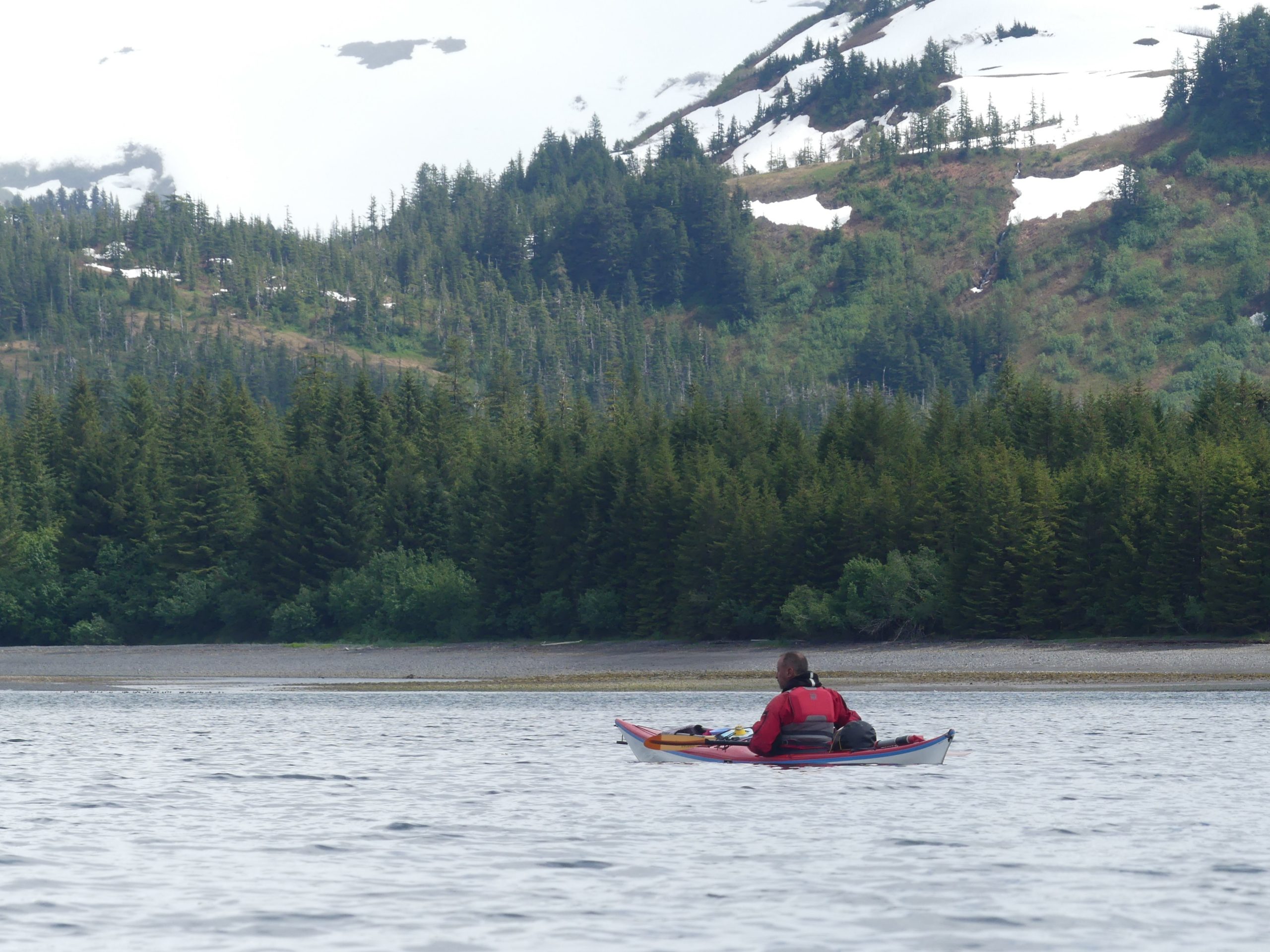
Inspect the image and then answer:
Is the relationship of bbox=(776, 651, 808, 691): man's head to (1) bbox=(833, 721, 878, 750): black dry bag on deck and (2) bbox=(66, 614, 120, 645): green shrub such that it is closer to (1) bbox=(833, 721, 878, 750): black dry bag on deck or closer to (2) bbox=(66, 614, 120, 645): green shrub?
(1) bbox=(833, 721, 878, 750): black dry bag on deck

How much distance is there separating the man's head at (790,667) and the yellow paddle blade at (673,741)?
2693mm

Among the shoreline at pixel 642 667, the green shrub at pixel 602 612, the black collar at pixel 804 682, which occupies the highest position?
the black collar at pixel 804 682

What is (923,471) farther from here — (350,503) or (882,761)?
(882,761)

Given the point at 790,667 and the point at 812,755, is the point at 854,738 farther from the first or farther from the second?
the point at 790,667

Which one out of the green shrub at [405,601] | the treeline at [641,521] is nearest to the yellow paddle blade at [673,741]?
the treeline at [641,521]

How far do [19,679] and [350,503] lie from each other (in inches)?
1413

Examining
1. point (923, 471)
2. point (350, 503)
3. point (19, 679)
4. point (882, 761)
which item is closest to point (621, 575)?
point (923, 471)

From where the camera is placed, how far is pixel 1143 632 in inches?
2790

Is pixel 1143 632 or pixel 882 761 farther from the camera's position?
pixel 1143 632

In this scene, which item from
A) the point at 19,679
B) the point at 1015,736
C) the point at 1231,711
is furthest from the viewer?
the point at 19,679

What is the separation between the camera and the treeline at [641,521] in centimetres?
7338

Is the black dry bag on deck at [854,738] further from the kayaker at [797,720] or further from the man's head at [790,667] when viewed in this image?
the man's head at [790,667]

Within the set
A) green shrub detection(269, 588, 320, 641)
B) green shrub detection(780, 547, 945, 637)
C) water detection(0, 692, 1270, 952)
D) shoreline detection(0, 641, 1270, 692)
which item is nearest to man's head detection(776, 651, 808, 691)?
water detection(0, 692, 1270, 952)

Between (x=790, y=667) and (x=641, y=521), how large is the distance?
65.5 m
